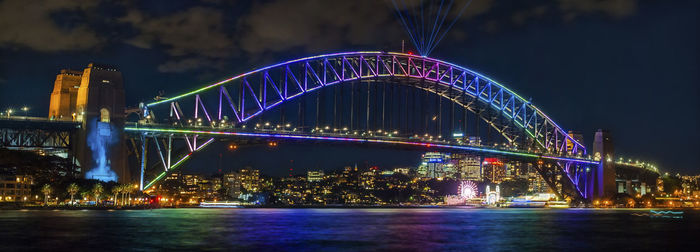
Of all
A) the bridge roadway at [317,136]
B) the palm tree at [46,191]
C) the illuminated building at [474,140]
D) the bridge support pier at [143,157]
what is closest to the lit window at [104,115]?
the bridge roadway at [317,136]

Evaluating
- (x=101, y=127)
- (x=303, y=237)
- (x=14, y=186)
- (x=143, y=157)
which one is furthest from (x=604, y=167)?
(x=303, y=237)

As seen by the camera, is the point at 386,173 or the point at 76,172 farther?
the point at 386,173

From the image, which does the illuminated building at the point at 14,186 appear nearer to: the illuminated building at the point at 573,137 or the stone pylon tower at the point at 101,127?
the stone pylon tower at the point at 101,127

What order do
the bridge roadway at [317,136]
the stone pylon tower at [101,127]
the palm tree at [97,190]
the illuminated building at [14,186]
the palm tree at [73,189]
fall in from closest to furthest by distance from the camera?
the palm tree at [73,189] < the palm tree at [97,190] < the stone pylon tower at [101,127] < the bridge roadway at [317,136] < the illuminated building at [14,186]

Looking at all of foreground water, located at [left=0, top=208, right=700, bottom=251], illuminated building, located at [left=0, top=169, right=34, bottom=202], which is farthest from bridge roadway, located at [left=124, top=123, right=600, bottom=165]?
foreground water, located at [left=0, top=208, right=700, bottom=251]

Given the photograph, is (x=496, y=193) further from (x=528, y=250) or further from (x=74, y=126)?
(x=528, y=250)

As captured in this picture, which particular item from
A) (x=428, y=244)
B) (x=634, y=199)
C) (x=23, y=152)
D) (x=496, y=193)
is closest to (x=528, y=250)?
(x=428, y=244)
